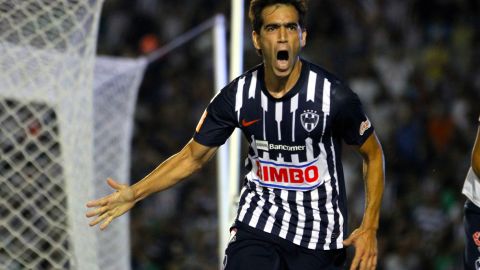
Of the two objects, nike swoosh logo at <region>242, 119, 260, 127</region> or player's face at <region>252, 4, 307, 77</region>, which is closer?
player's face at <region>252, 4, 307, 77</region>

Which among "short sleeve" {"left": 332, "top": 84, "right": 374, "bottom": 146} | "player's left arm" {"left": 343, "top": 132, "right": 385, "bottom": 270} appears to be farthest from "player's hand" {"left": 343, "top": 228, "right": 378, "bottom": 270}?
"short sleeve" {"left": 332, "top": 84, "right": 374, "bottom": 146}

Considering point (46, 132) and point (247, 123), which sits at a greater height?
point (247, 123)

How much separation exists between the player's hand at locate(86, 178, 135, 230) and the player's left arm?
1051mm

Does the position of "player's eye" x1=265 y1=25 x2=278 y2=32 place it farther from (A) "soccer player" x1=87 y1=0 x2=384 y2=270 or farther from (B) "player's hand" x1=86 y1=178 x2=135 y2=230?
(B) "player's hand" x1=86 y1=178 x2=135 y2=230

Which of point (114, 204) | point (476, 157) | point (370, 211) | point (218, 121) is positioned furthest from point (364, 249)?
point (114, 204)

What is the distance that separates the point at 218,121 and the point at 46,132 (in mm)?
1956

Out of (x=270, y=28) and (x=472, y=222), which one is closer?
(x=270, y=28)

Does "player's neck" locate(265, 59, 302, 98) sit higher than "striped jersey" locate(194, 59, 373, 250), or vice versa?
"player's neck" locate(265, 59, 302, 98)

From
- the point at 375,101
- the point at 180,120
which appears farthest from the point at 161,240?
the point at 375,101

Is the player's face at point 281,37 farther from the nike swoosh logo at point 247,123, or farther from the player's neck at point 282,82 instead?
the nike swoosh logo at point 247,123

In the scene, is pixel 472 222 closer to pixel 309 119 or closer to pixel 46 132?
pixel 309 119

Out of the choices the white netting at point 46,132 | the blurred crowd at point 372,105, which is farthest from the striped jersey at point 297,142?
the blurred crowd at point 372,105

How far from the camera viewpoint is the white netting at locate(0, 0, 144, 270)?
6.14 m

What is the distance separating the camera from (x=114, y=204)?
482cm
